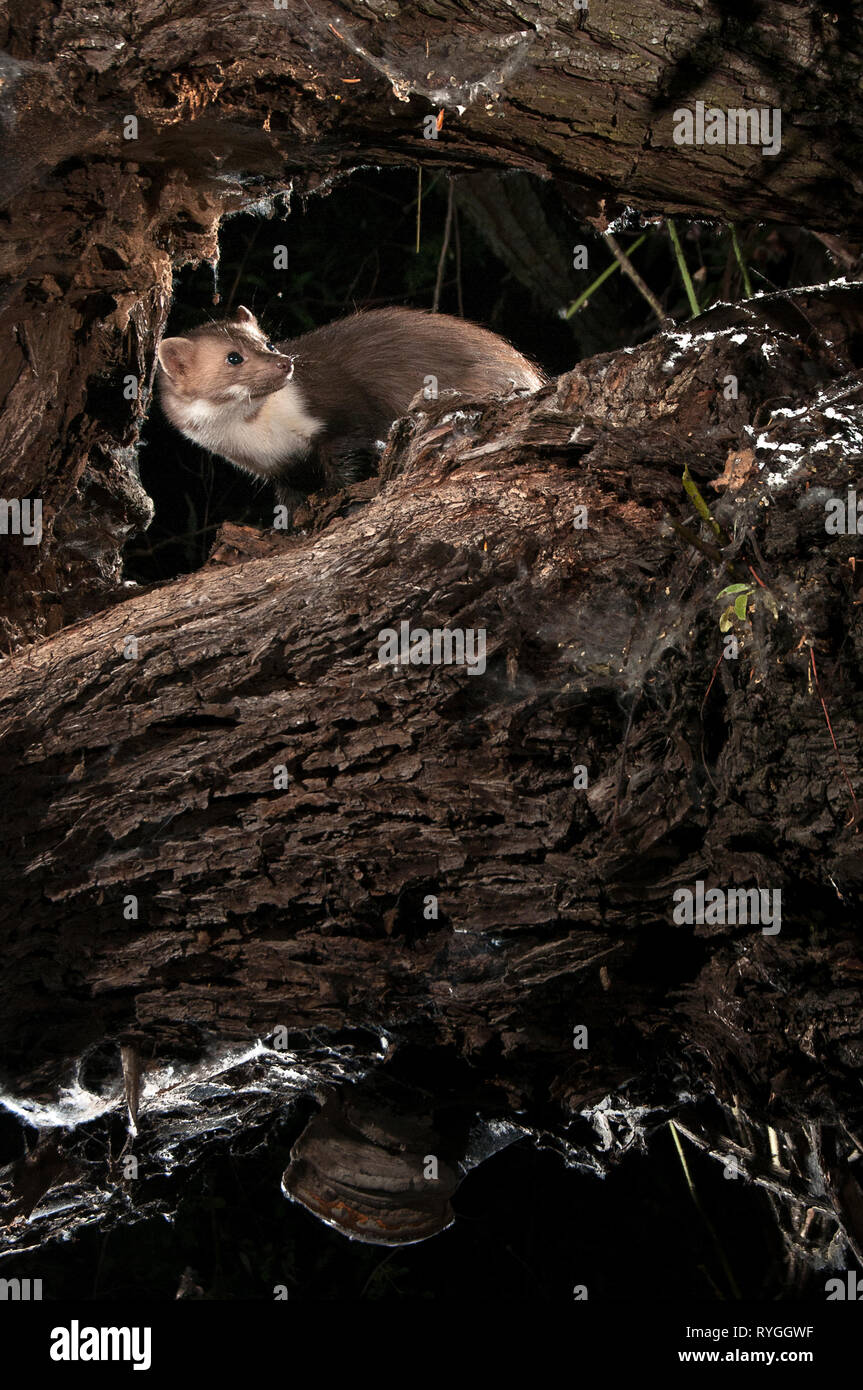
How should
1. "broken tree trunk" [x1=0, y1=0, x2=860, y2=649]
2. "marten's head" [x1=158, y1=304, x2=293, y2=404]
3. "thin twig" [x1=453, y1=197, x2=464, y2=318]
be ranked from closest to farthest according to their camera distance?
1. "broken tree trunk" [x1=0, y1=0, x2=860, y2=649]
2. "marten's head" [x1=158, y1=304, x2=293, y2=404]
3. "thin twig" [x1=453, y1=197, x2=464, y2=318]

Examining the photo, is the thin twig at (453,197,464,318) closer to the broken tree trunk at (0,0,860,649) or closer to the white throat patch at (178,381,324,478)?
the white throat patch at (178,381,324,478)

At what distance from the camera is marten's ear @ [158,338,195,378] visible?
3084 millimetres

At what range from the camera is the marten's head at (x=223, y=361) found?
3.05m

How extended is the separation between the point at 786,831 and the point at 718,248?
296cm

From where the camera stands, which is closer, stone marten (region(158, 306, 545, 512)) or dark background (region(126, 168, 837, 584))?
stone marten (region(158, 306, 545, 512))

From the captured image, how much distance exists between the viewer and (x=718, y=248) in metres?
3.68

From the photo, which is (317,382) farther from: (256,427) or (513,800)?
(513,800)

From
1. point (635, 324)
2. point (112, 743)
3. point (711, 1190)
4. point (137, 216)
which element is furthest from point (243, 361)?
point (711, 1190)

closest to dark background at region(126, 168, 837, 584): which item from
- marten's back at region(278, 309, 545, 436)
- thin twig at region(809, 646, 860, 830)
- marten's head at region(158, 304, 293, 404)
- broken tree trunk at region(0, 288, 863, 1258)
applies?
marten's head at region(158, 304, 293, 404)

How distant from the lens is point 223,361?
10.3 feet

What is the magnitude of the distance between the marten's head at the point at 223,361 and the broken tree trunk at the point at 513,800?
1517mm

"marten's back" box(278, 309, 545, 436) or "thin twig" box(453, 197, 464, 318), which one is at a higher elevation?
"thin twig" box(453, 197, 464, 318)

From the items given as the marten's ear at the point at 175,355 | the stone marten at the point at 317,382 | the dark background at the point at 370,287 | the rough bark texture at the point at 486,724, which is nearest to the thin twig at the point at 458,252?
the dark background at the point at 370,287

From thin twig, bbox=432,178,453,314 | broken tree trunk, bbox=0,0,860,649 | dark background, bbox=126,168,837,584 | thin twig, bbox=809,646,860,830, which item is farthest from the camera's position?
dark background, bbox=126,168,837,584
